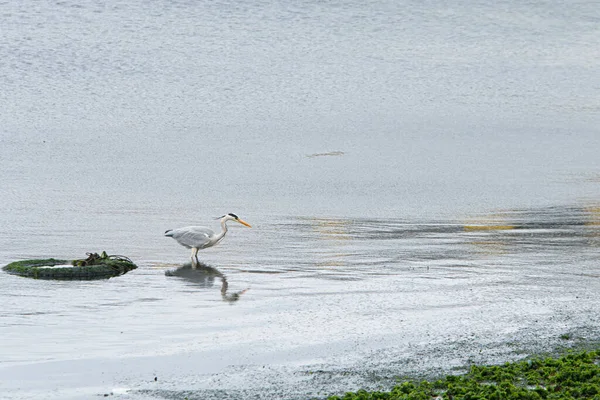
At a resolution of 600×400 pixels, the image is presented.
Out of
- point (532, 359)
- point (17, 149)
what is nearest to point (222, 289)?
point (532, 359)

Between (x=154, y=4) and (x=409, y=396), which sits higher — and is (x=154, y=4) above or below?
above

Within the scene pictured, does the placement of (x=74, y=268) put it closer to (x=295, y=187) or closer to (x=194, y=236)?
(x=194, y=236)

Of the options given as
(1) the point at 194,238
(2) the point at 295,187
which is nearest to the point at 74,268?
(1) the point at 194,238

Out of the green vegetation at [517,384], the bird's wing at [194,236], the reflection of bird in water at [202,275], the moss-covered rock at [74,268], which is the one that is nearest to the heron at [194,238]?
the bird's wing at [194,236]

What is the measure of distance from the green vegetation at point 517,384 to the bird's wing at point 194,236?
7.26 m

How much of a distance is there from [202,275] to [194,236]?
1171 millimetres

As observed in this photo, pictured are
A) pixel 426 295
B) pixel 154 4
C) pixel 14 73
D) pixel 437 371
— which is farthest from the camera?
pixel 154 4

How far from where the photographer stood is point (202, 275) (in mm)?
15477

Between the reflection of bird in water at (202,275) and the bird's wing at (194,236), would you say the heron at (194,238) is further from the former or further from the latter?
the reflection of bird in water at (202,275)

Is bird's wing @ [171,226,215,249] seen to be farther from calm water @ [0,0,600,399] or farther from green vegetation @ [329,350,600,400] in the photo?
green vegetation @ [329,350,600,400]

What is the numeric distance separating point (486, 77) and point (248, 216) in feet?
70.6

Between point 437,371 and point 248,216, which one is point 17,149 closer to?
point 248,216

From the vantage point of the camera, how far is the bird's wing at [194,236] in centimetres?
1650

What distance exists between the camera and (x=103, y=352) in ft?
36.4
